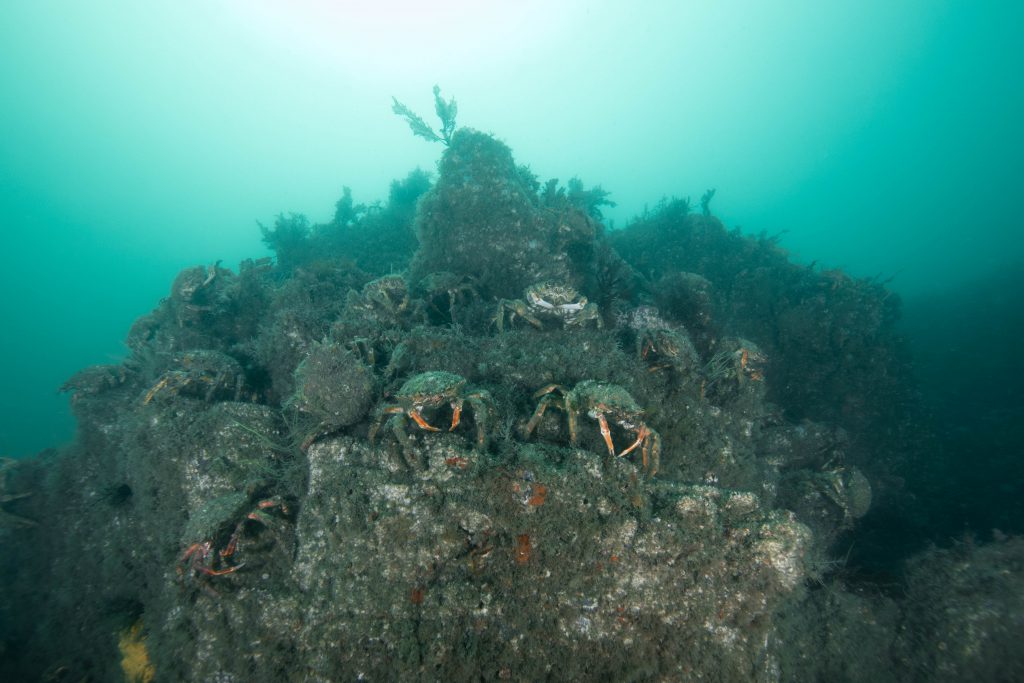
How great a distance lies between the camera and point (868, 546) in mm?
8117

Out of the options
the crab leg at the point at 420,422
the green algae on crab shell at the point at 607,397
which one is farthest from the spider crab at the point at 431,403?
the green algae on crab shell at the point at 607,397

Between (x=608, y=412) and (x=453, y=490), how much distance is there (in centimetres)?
199

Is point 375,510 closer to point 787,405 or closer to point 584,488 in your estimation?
point 584,488

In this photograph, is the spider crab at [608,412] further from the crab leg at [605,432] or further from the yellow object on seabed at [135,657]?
the yellow object on seabed at [135,657]

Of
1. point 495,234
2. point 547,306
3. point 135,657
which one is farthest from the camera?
point 495,234

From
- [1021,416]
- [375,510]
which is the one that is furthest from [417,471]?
[1021,416]

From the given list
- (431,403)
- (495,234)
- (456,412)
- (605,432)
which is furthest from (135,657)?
(495,234)

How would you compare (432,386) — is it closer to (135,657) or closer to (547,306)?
(547,306)

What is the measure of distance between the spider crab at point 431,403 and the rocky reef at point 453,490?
3 centimetres

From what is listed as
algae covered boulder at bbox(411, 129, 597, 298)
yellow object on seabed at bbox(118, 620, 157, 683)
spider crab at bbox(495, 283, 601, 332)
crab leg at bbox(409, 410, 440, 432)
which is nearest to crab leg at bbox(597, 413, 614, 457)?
crab leg at bbox(409, 410, 440, 432)

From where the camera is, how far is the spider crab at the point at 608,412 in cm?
468

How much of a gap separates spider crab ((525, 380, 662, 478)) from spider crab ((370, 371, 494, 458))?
0.63 meters

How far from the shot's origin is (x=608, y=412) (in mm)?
4738

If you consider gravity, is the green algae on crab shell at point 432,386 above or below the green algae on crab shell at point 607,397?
above
